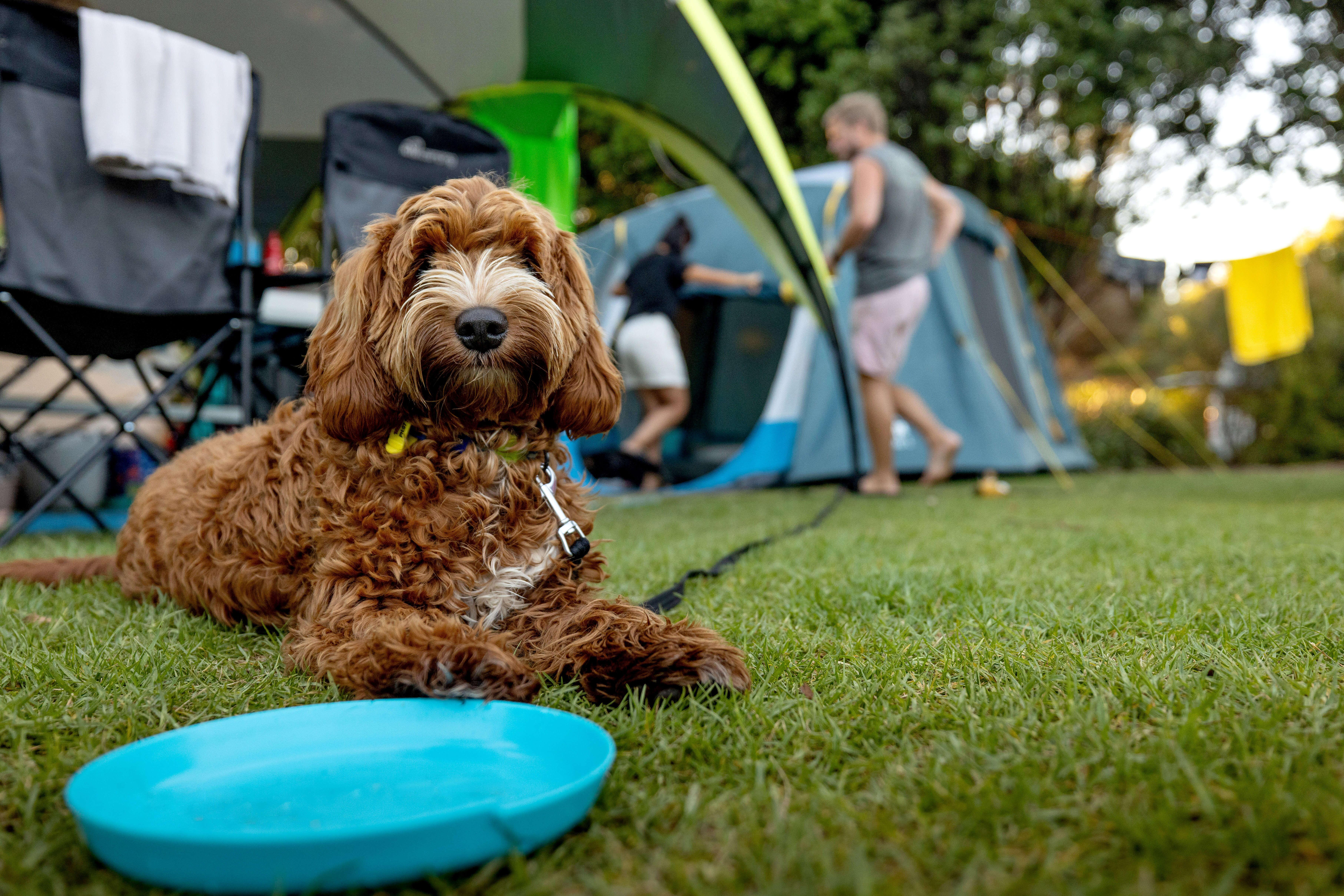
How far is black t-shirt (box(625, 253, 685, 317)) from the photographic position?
6805 mm

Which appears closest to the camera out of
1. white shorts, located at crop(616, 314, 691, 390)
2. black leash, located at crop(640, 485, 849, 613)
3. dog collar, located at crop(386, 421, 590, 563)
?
dog collar, located at crop(386, 421, 590, 563)

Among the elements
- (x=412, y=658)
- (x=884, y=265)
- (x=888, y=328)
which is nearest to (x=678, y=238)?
(x=884, y=265)

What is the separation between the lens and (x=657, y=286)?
681 centimetres

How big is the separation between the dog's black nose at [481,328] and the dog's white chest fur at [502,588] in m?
0.45

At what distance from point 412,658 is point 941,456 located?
578cm

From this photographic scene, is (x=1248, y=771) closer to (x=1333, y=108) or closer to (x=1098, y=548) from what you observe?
(x=1098, y=548)

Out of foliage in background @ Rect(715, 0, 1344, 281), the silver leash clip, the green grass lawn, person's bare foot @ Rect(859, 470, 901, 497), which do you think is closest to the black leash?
the green grass lawn

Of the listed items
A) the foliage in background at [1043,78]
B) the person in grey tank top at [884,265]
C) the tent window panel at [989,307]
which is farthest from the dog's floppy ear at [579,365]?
the foliage in background at [1043,78]

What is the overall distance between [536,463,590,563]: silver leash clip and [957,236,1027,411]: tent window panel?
26.0 ft

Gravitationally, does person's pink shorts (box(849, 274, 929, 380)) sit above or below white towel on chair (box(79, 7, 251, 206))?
below

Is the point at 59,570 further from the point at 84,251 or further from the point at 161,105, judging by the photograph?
the point at 161,105

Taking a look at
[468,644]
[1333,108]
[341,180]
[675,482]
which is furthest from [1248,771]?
[1333,108]

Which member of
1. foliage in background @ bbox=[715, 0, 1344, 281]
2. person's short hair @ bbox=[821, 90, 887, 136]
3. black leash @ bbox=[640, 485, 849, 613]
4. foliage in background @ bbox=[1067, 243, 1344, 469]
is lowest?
foliage in background @ bbox=[1067, 243, 1344, 469]

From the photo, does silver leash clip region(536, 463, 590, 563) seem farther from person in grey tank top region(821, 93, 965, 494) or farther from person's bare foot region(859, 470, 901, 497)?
person's bare foot region(859, 470, 901, 497)
